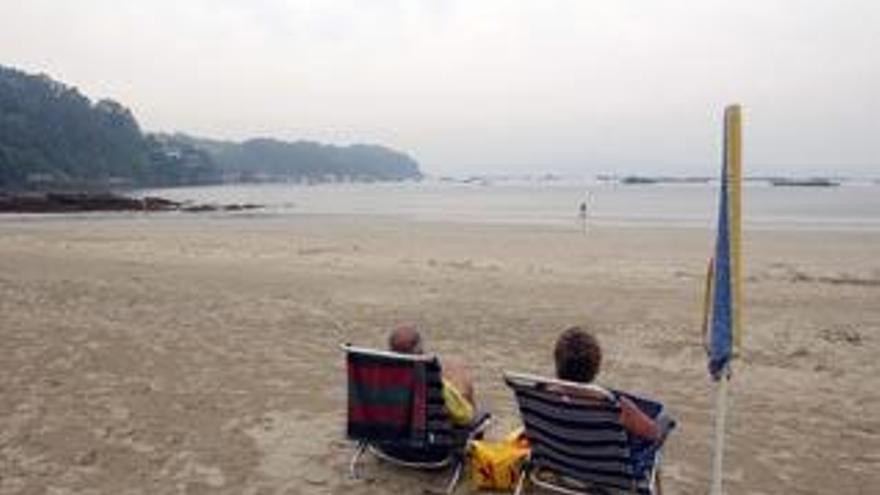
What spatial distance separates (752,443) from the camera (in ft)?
23.8

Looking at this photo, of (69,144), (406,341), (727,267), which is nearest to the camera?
(727,267)

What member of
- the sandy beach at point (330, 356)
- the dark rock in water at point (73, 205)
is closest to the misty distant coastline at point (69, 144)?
the dark rock in water at point (73, 205)

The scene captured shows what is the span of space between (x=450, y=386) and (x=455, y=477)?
0.51m

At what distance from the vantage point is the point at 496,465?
19.6 ft

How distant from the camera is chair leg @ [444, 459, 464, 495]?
6031 millimetres

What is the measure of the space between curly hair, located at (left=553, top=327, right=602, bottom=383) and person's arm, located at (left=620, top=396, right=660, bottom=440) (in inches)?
8.2

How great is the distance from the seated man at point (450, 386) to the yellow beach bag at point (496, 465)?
200 mm

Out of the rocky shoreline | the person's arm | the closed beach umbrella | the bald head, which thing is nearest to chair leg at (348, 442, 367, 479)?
the bald head

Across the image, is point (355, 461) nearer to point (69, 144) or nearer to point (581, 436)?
point (581, 436)

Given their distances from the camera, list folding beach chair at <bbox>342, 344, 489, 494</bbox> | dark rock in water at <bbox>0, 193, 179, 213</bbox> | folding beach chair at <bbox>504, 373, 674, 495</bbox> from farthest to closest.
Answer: dark rock in water at <bbox>0, 193, 179, 213</bbox>
folding beach chair at <bbox>342, 344, 489, 494</bbox>
folding beach chair at <bbox>504, 373, 674, 495</bbox>

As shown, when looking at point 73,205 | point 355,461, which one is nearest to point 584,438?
point 355,461

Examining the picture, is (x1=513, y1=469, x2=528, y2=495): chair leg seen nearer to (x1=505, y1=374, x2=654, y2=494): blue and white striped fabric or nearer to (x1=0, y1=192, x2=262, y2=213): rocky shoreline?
(x1=505, y1=374, x2=654, y2=494): blue and white striped fabric

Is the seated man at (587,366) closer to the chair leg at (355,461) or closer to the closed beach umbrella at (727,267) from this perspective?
the closed beach umbrella at (727,267)

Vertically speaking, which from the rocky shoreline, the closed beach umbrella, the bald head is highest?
the closed beach umbrella
